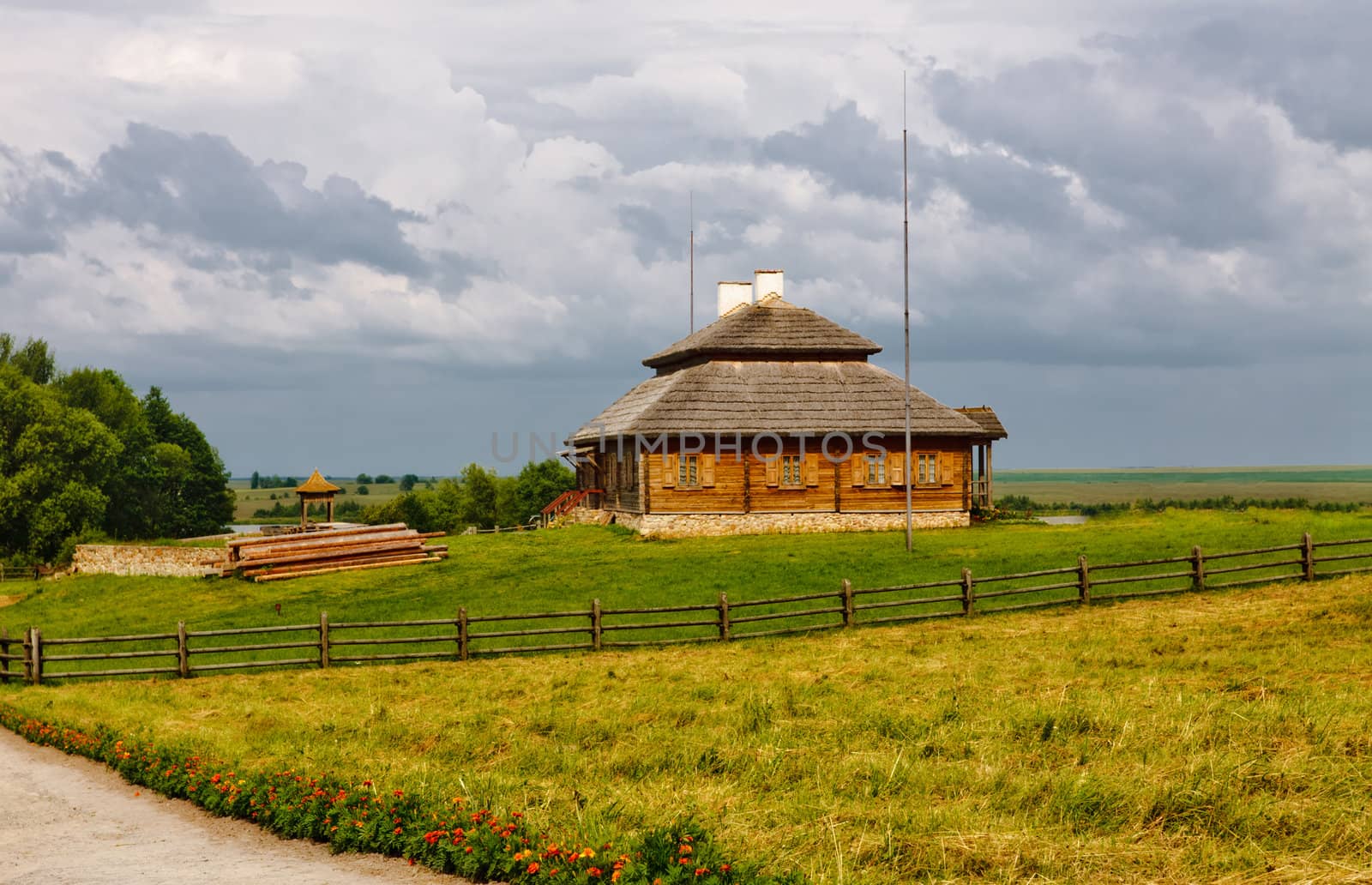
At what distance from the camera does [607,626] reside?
2373 cm

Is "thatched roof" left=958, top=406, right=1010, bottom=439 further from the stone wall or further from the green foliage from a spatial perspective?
the green foliage

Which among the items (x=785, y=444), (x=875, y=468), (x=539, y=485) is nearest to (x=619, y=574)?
(x=785, y=444)

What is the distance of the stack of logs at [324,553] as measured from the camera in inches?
1405

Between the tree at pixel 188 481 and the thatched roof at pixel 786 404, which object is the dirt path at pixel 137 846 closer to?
the thatched roof at pixel 786 404

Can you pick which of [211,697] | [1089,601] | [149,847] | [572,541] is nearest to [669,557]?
[572,541]

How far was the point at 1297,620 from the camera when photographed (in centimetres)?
2234

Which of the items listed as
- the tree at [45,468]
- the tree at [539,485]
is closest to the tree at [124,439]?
the tree at [45,468]

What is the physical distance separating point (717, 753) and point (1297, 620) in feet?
45.4

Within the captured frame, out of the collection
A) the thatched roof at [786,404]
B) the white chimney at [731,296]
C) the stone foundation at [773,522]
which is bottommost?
the stone foundation at [773,522]

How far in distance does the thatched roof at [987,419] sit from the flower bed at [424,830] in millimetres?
35164

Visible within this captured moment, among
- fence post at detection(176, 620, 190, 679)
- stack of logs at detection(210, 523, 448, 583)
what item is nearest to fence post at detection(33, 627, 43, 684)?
fence post at detection(176, 620, 190, 679)

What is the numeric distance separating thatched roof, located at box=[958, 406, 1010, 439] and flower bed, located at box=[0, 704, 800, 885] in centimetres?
3516

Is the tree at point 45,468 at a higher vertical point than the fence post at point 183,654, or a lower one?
higher

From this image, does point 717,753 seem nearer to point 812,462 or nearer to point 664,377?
point 812,462
